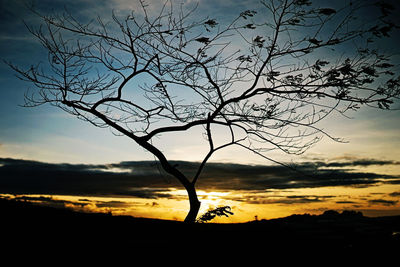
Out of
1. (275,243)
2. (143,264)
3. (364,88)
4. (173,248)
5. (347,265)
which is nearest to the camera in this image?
(143,264)

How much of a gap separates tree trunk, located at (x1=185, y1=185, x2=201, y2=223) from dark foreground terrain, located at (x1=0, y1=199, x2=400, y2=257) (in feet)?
7.83

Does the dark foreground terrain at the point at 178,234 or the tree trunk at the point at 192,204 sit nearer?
the dark foreground terrain at the point at 178,234

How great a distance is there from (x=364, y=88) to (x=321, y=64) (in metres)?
1.08

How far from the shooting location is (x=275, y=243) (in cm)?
428

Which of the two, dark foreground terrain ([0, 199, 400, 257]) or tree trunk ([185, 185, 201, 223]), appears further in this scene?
tree trunk ([185, 185, 201, 223])

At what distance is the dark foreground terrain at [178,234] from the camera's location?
12.8ft

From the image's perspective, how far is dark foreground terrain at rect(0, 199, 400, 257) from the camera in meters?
3.89

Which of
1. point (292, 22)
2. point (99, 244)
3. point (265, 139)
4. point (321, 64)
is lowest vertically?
point (99, 244)

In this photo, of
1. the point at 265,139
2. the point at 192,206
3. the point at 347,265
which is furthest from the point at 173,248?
the point at 265,139

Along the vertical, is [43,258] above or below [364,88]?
below

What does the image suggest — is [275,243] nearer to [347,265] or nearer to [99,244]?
[347,265]

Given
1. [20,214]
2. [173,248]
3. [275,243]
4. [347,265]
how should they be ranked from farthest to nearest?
[20,214] < [275,243] < [173,248] < [347,265]

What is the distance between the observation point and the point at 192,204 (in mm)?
7891

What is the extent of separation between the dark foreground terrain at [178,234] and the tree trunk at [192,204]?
7.83 ft
